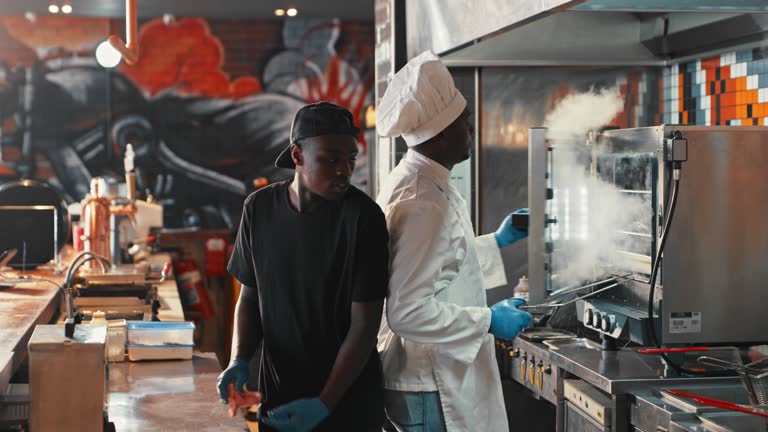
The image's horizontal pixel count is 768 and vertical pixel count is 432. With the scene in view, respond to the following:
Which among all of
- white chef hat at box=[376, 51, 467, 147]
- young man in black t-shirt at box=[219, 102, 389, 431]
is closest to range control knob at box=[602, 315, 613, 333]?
white chef hat at box=[376, 51, 467, 147]

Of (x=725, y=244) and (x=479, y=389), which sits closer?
(x=479, y=389)

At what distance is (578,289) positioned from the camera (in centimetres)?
350

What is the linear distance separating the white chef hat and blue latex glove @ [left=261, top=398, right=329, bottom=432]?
0.77 metres

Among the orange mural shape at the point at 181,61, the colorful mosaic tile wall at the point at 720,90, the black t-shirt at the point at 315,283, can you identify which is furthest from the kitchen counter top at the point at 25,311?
the orange mural shape at the point at 181,61

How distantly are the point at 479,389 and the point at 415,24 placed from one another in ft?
6.67

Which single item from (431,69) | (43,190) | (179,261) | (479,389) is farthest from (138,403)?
(179,261)

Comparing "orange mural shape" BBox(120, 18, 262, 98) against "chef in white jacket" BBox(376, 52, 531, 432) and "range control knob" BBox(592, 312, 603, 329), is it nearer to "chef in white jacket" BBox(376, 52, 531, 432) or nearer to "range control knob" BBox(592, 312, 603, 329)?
"range control knob" BBox(592, 312, 603, 329)

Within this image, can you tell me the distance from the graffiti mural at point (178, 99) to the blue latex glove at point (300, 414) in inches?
279

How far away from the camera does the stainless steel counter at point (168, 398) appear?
8.25ft

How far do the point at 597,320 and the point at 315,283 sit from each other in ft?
4.96

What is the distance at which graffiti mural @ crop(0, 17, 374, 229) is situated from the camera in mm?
8938

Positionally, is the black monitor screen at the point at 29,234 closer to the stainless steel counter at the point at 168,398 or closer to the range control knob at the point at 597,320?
the stainless steel counter at the point at 168,398

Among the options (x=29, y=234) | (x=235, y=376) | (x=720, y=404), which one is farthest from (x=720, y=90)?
(x=29, y=234)

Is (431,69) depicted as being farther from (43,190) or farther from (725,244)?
(43,190)
